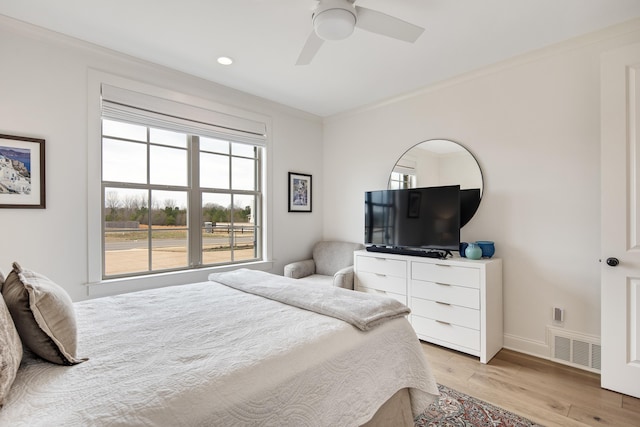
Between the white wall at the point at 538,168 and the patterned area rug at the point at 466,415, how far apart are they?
1.08 meters

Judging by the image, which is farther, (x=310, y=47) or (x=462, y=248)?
(x=462, y=248)

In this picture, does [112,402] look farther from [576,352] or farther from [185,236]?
[576,352]

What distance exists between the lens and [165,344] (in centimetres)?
125

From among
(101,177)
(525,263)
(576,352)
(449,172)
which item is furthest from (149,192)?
(576,352)

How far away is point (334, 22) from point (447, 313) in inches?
97.2

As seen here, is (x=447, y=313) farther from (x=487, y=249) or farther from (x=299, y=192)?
(x=299, y=192)

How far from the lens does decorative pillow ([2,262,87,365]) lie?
1.06 meters

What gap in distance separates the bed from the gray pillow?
0.04m

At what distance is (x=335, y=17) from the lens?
186 centimetres

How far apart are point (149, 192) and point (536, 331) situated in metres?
3.76

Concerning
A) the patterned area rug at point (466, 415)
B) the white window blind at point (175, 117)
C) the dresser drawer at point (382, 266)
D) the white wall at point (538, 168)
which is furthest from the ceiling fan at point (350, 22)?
the patterned area rug at point (466, 415)

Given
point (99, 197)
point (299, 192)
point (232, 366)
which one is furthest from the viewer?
point (299, 192)

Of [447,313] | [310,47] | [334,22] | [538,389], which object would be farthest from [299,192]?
[538,389]

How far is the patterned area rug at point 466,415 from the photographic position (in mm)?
1804
